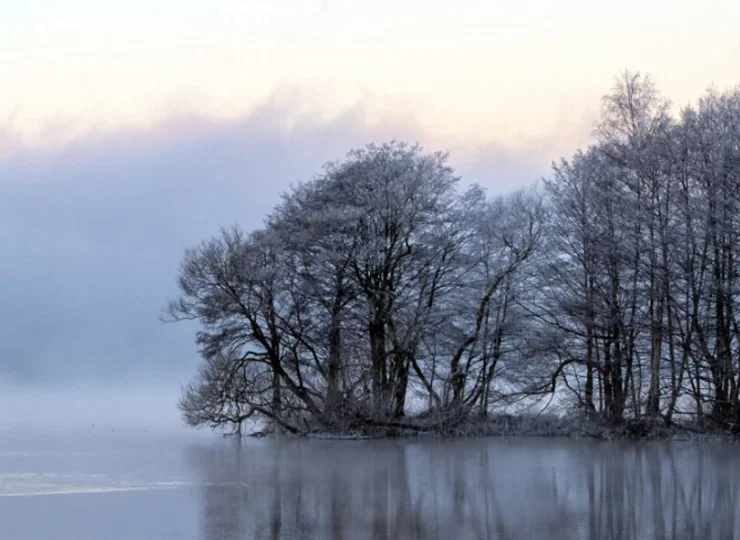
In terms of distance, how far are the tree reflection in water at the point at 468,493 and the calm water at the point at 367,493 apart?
0.09ft

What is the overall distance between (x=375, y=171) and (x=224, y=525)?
20.9 metres

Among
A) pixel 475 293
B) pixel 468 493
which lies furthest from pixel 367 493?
pixel 475 293

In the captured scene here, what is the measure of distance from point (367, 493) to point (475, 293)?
18.3m

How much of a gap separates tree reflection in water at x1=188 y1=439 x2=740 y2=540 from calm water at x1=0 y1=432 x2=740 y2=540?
3 centimetres

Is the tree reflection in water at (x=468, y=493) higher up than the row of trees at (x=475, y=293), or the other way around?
the row of trees at (x=475, y=293)

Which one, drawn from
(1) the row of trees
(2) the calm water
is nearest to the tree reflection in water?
(2) the calm water

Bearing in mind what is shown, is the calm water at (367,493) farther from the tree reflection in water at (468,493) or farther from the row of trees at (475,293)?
the row of trees at (475,293)

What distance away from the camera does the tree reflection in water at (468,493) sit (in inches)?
450

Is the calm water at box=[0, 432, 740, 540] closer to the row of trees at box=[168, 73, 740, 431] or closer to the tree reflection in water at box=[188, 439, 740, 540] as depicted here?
the tree reflection in water at box=[188, 439, 740, 540]

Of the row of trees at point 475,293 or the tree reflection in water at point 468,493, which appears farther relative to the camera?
the row of trees at point 475,293

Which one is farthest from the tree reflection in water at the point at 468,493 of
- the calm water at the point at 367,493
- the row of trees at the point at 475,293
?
the row of trees at the point at 475,293

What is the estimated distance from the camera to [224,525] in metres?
11.6

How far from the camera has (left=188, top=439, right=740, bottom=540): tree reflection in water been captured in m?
11.4

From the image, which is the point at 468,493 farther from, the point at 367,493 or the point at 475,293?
the point at 475,293
